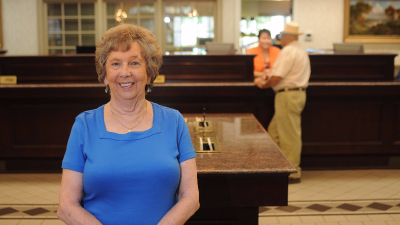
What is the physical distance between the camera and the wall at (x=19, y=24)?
8.75 metres

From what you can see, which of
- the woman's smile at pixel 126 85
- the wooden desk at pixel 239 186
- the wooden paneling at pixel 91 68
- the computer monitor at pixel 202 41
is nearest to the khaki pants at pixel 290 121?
the wooden paneling at pixel 91 68

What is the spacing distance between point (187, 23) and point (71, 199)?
798cm

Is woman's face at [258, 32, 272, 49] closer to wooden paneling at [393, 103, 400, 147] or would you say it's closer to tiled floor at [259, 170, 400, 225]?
wooden paneling at [393, 103, 400, 147]

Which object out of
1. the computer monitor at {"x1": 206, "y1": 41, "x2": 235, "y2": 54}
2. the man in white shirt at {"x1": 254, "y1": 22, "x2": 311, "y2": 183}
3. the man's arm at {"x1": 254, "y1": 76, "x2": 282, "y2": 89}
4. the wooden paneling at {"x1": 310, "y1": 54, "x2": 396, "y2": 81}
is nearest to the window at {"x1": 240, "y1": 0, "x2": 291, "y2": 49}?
the computer monitor at {"x1": 206, "y1": 41, "x2": 235, "y2": 54}

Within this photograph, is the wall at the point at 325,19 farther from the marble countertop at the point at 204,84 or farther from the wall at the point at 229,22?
the marble countertop at the point at 204,84

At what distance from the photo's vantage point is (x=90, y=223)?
1418 mm

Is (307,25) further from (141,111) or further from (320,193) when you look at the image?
(141,111)

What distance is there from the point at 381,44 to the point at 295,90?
5.41m

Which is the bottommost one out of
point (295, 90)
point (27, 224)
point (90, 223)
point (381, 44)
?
point (27, 224)

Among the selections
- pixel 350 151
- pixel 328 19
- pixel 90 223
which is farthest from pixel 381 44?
pixel 90 223

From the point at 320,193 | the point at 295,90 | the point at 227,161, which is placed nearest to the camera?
the point at 227,161

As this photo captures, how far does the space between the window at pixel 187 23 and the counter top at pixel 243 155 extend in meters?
6.29

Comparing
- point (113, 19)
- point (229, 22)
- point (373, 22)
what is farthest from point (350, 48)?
point (113, 19)

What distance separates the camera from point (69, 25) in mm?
8953
